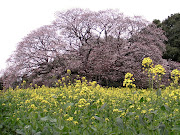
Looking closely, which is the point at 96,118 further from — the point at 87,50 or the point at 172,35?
the point at 172,35

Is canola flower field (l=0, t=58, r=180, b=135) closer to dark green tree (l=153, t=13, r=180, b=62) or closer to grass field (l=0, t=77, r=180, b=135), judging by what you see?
grass field (l=0, t=77, r=180, b=135)

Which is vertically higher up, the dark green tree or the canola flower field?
the dark green tree

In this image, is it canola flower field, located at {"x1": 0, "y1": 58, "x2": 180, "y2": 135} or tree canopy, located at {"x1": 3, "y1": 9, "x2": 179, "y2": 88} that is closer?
canola flower field, located at {"x1": 0, "y1": 58, "x2": 180, "y2": 135}

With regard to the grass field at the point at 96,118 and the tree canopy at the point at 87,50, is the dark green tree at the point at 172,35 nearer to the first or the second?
the tree canopy at the point at 87,50

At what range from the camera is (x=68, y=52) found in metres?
13.9

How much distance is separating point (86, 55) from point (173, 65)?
7.75 meters

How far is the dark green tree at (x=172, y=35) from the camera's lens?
67.0 ft

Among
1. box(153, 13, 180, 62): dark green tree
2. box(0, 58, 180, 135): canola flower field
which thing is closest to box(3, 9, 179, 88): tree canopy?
box(153, 13, 180, 62): dark green tree

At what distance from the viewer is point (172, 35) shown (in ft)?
73.3

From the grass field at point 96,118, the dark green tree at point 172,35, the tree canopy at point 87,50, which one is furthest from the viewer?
the dark green tree at point 172,35

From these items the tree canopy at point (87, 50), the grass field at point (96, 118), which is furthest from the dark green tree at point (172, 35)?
the grass field at point (96, 118)

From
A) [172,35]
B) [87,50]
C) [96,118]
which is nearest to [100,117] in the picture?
[96,118]

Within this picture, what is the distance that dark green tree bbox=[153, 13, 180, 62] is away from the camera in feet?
67.0

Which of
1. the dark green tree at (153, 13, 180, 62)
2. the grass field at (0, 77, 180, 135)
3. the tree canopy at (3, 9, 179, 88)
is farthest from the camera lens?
the dark green tree at (153, 13, 180, 62)
